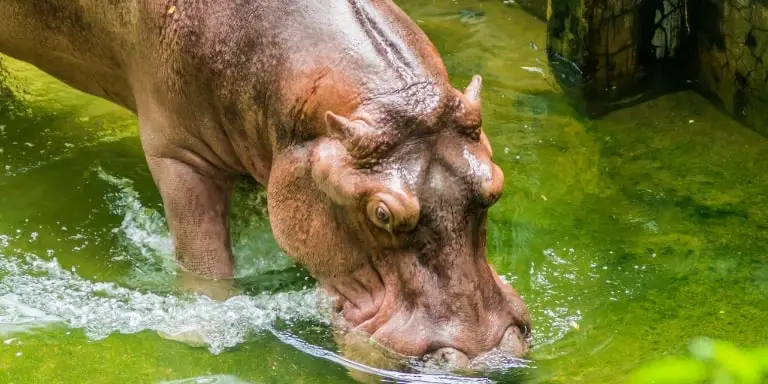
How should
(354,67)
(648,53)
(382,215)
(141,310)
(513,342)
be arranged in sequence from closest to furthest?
(382,215)
(513,342)
(354,67)
(141,310)
(648,53)

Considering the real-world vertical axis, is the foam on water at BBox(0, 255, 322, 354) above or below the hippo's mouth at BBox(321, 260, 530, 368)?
below

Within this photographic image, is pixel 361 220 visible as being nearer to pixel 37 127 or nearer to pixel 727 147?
pixel 727 147

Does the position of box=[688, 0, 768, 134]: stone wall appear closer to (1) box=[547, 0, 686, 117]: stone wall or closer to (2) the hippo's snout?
(1) box=[547, 0, 686, 117]: stone wall

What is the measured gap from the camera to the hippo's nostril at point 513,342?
3219mm

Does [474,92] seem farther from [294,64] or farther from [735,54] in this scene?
[735,54]

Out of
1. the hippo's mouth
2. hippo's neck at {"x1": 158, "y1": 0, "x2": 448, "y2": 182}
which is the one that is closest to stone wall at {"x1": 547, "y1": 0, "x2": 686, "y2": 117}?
hippo's neck at {"x1": 158, "y1": 0, "x2": 448, "y2": 182}

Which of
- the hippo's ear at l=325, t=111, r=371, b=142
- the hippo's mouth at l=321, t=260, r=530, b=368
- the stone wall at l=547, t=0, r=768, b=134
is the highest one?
the hippo's ear at l=325, t=111, r=371, b=142

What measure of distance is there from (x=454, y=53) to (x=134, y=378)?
13.3 feet

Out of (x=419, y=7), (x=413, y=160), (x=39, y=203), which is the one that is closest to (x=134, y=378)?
(x=413, y=160)

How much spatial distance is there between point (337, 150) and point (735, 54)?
3320mm

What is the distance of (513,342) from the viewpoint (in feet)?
10.6

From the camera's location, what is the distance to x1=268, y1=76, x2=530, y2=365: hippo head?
10.3ft

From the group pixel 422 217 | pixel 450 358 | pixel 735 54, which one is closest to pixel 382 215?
pixel 422 217

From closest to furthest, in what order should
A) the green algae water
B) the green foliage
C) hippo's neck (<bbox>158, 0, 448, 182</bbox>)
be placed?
1. the green foliage
2. hippo's neck (<bbox>158, 0, 448, 182</bbox>)
3. the green algae water
